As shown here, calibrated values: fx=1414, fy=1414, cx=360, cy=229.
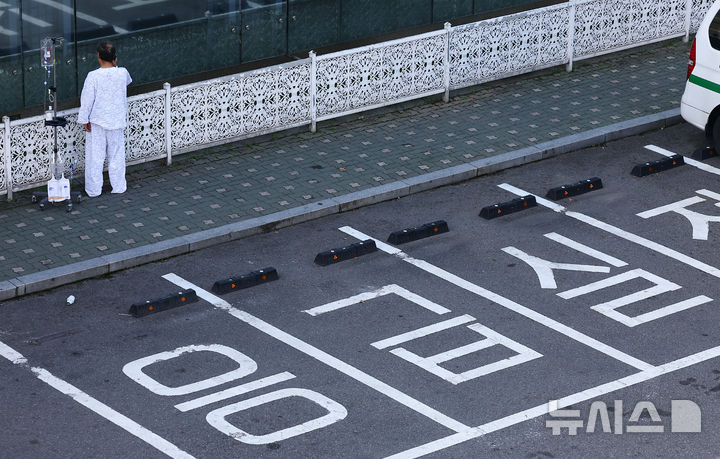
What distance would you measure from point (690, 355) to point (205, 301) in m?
4.46

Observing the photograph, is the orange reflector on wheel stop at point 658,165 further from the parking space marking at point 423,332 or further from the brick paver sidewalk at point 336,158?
the parking space marking at point 423,332

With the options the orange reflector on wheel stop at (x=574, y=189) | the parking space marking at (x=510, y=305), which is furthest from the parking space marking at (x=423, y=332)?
the orange reflector on wheel stop at (x=574, y=189)

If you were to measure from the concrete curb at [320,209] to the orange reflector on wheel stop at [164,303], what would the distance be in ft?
3.21

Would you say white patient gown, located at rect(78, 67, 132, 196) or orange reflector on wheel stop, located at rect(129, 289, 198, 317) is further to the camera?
white patient gown, located at rect(78, 67, 132, 196)

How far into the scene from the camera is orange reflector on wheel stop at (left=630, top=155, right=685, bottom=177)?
1630cm

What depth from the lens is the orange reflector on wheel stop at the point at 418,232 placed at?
47.7ft

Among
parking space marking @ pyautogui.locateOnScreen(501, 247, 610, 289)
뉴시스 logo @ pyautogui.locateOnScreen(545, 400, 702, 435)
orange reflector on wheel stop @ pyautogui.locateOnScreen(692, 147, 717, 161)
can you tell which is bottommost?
뉴시스 logo @ pyautogui.locateOnScreen(545, 400, 702, 435)

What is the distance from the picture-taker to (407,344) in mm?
12523

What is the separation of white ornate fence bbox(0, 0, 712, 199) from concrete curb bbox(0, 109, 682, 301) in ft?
6.29

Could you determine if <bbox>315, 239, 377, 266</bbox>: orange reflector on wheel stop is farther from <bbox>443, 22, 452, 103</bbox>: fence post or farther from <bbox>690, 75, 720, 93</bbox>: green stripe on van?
<bbox>690, 75, 720, 93</bbox>: green stripe on van

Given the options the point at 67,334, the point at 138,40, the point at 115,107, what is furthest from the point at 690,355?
the point at 138,40

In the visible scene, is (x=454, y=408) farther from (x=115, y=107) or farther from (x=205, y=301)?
(x=115, y=107)

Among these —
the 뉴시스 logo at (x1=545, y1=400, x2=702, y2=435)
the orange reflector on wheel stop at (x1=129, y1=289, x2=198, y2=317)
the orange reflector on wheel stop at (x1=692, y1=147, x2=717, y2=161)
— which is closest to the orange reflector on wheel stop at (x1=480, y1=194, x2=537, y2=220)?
the orange reflector on wheel stop at (x1=692, y1=147, x2=717, y2=161)

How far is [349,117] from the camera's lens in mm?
17641
